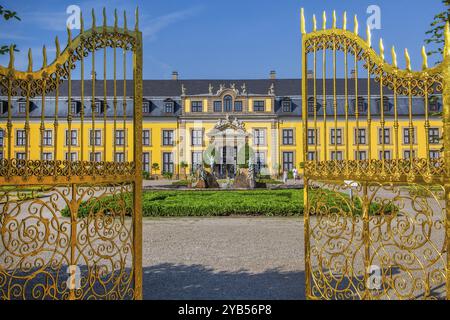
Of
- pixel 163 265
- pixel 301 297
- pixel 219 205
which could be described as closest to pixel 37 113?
pixel 219 205

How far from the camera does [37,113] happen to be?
33250 mm

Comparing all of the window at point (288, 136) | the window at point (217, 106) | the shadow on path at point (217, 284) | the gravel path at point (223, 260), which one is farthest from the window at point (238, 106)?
the shadow on path at point (217, 284)

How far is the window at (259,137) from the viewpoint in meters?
37.6

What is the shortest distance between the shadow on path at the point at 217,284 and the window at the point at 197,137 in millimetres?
31949

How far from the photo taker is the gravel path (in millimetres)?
4852

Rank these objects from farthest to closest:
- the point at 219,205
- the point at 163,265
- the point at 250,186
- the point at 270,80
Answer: the point at 270,80, the point at 250,186, the point at 219,205, the point at 163,265

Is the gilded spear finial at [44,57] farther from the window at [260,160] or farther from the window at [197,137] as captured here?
the window at [197,137]

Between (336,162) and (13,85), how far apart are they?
3.21 metres

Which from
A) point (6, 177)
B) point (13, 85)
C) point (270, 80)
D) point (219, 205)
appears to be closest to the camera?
point (6, 177)

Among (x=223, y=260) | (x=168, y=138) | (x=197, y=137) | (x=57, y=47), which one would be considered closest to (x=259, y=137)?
(x=197, y=137)

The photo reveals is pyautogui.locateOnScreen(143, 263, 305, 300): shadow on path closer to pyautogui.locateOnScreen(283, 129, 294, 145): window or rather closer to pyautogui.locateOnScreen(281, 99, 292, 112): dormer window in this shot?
pyautogui.locateOnScreen(283, 129, 294, 145): window

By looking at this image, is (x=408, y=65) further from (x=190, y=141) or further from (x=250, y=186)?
(x=190, y=141)

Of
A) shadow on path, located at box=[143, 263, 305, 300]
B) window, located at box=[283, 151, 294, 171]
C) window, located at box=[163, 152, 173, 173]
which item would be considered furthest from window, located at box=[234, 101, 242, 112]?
shadow on path, located at box=[143, 263, 305, 300]

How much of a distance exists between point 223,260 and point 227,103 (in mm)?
32327
